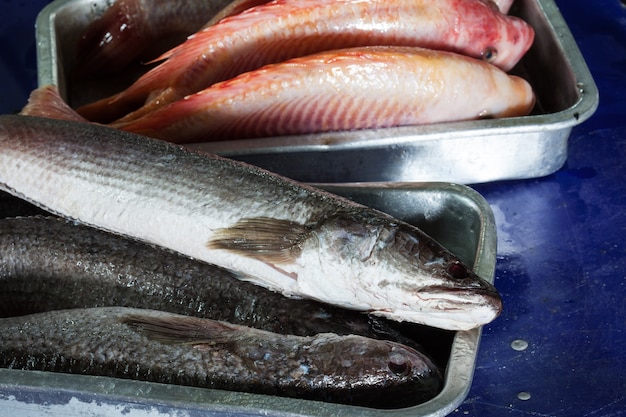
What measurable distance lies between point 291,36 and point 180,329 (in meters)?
1.00

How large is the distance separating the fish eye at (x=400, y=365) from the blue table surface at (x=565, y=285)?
36 centimetres

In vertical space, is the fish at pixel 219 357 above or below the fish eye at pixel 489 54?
below

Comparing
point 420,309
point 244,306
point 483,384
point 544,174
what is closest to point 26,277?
point 244,306

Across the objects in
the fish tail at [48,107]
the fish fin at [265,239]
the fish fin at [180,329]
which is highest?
the fish tail at [48,107]

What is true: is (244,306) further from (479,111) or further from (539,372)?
(479,111)

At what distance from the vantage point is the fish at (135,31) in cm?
248

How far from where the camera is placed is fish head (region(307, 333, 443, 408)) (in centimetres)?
129

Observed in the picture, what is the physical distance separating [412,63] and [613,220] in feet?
2.15

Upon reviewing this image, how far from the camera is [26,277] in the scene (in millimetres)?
1566

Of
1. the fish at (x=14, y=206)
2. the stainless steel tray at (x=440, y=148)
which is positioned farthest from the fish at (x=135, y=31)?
the fish at (x=14, y=206)

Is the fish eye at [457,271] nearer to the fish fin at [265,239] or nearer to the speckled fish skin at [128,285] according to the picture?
the speckled fish skin at [128,285]

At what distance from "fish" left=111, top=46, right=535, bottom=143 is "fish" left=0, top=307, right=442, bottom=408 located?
694 millimetres

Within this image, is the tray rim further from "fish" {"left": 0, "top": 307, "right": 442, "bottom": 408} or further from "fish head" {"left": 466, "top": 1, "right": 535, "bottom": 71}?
"fish" {"left": 0, "top": 307, "right": 442, "bottom": 408}

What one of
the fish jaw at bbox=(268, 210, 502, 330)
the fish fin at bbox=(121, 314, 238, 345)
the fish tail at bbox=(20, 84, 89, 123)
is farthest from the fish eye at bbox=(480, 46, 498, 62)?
the fish fin at bbox=(121, 314, 238, 345)
